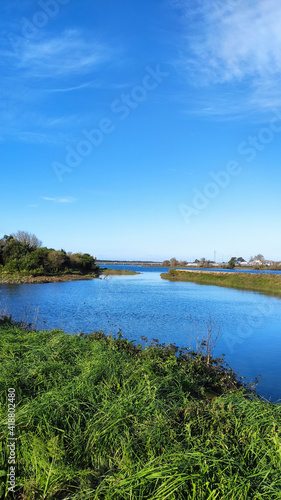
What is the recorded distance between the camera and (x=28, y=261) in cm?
4950

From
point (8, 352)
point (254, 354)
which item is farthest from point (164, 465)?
point (254, 354)

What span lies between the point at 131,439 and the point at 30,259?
50008 mm

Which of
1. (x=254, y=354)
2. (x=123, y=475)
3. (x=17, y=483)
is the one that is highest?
(x=123, y=475)

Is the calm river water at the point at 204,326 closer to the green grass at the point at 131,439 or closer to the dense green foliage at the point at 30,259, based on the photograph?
the green grass at the point at 131,439

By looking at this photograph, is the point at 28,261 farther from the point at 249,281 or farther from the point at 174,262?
the point at 174,262

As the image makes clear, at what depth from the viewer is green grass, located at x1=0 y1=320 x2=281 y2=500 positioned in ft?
8.48

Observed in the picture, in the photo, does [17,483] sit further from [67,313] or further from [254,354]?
[67,313]

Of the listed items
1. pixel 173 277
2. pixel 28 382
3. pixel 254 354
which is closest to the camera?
pixel 28 382

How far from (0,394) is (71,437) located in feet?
4.41

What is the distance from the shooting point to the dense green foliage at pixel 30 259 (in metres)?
48.1

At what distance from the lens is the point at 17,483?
285cm

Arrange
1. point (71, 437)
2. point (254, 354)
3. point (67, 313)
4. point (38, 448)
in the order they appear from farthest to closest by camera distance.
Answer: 1. point (67, 313)
2. point (254, 354)
3. point (71, 437)
4. point (38, 448)
